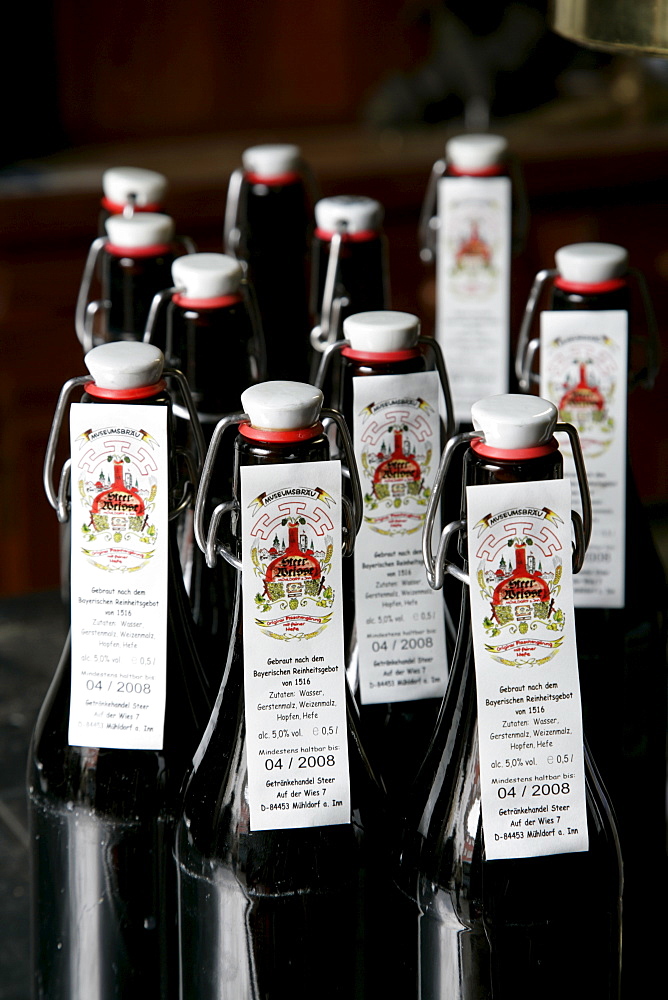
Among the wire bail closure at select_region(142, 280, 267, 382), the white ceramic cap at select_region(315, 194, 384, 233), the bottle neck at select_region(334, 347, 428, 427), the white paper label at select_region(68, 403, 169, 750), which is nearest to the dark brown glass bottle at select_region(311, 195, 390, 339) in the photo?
the white ceramic cap at select_region(315, 194, 384, 233)

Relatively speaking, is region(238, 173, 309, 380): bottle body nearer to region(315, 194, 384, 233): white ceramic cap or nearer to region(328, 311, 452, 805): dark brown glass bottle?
region(315, 194, 384, 233): white ceramic cap

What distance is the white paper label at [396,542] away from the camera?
0.64 m

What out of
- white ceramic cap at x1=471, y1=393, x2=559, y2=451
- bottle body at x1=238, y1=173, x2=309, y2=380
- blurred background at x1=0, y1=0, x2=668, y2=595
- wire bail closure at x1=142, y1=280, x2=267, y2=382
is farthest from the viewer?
blurred background at x1=0, y1=0, x2=668, y2=595

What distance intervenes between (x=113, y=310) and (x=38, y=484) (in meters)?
1.41

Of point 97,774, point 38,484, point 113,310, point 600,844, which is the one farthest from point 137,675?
point 38,484

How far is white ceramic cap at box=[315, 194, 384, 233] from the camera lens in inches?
34.2

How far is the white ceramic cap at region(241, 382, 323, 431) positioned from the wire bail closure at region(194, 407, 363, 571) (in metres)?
0.01

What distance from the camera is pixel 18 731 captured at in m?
0.96

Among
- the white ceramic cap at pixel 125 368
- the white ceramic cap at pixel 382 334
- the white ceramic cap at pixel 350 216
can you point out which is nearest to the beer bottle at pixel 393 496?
the white ceramic cap at pixel 382 334

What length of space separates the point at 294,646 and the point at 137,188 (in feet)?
1.65

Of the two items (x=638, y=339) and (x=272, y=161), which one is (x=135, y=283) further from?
(x=638, y=339)

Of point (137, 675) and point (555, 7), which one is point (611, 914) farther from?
point (555, 7)

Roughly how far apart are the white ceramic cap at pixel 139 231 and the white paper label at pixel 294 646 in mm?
367

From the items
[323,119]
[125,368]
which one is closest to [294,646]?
[125,368]
